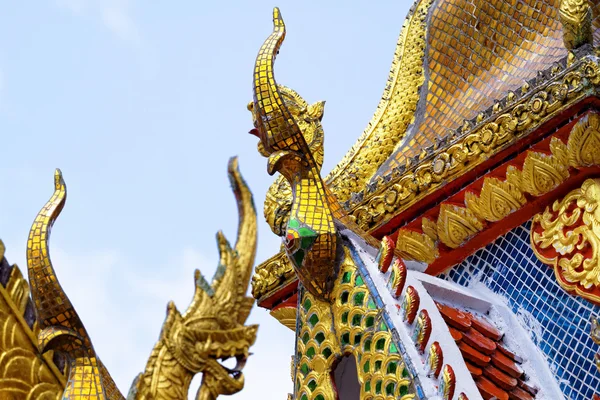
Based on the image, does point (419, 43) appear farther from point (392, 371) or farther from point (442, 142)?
point (392, 371)

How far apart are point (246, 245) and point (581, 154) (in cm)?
204

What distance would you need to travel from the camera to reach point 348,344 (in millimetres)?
7668

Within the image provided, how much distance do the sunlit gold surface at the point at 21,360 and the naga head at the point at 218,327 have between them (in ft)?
6.64

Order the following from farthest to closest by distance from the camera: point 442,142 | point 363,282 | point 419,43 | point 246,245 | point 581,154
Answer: point 419,43, point 442,142, point 581,154, point 363,282, point 246,245

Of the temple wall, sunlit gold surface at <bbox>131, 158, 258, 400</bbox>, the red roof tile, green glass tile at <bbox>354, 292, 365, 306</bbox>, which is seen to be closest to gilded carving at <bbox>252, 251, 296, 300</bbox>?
the temple wall

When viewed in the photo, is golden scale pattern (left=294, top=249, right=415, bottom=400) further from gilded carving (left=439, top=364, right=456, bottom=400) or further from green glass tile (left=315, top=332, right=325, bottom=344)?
gilded carving (left=439, top=364, right=456, bottom=400)

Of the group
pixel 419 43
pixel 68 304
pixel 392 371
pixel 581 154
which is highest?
pixel 419 43

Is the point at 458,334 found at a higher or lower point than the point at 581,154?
lower

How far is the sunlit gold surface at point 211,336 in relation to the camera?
7.05 metres

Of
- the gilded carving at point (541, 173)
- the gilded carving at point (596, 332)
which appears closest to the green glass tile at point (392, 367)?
the gilded carving at point (596, 332)

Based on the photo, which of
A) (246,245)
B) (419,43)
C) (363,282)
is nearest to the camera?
(246,245)

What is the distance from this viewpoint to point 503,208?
8773 mm

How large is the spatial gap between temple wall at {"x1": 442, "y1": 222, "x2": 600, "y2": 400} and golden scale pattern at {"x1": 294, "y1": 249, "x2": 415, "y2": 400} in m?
1.20

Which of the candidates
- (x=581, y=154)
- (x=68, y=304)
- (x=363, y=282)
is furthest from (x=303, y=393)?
(x=581, y=154)
